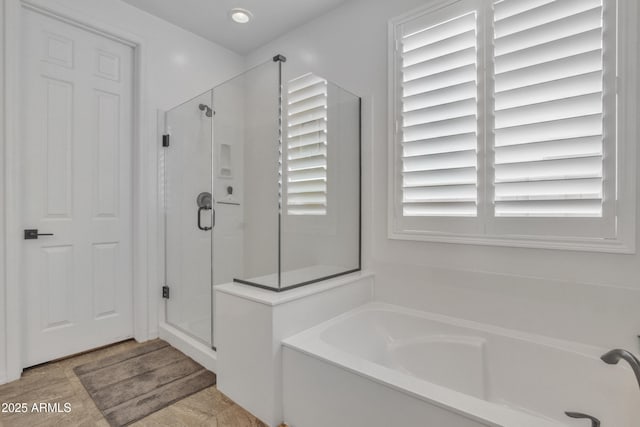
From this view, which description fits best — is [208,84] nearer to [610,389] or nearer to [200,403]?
[200,403]

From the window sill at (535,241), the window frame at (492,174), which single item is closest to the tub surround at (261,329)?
the window sill at (535,241)

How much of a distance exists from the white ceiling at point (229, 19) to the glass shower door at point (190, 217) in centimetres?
73

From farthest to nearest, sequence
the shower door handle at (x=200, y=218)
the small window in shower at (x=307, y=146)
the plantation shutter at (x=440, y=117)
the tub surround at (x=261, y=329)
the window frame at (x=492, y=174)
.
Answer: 1. the shower door handle at (x=200, y=218)
2. the small window in shower at (x=307, y=146)
3. the plantation shutter at (x=440, y=117)
4. the tub surround at (x=261, y=329)
5. the window frame at (x=492, y=174)

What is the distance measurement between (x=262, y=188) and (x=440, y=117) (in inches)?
47.1

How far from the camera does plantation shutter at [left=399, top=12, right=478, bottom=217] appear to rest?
1.82 m

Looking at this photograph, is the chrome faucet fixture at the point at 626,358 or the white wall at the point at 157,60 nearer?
the chrome faucet fixture at the point at 626,358

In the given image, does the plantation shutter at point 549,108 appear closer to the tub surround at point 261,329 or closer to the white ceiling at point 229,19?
the tub surround at point 261,329

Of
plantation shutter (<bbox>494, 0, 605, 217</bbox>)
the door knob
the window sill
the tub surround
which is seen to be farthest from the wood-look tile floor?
plantation shutter (<bbox>494, 0, 605, 217</bbox>)

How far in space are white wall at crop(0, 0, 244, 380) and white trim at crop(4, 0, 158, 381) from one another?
0.02 m

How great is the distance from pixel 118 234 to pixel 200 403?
154cm

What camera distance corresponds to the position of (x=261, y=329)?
1624mm

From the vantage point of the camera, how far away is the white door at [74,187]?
7.01 ft

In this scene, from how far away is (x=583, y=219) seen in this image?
4.91ft

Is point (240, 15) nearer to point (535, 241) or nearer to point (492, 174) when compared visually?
point (492, 174)
